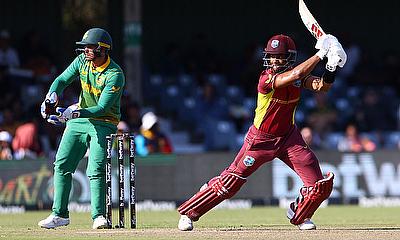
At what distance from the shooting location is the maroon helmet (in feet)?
35.1

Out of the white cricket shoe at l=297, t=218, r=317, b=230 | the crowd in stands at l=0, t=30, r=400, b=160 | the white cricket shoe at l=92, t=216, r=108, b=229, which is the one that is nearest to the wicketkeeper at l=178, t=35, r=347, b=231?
the white cricket shoe at l=297, t=218, r=317, b=230

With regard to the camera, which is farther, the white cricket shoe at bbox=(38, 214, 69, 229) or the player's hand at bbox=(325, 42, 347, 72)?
the white cricket shoe at bbox=(38, 214, 69, 229)

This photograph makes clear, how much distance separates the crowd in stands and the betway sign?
19.0 inches

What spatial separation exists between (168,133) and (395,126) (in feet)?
15.8

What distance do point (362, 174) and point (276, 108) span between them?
852 cm

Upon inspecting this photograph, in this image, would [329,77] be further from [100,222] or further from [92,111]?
[100,222]

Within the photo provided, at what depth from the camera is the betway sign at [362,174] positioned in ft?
62.0

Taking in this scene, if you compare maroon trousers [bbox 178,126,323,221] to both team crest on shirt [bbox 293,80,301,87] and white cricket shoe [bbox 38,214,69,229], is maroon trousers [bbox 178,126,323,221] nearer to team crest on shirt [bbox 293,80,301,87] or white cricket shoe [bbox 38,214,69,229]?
team crest on shirt [bbox 293,80,301,87]

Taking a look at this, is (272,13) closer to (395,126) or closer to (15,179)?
(395,126)

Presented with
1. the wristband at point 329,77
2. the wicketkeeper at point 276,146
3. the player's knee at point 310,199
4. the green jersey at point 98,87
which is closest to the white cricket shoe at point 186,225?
the wicketkeeper at point 276,146

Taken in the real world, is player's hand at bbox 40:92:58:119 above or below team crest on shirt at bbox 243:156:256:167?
above

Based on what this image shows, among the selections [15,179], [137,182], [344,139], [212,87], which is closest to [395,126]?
[344,139]

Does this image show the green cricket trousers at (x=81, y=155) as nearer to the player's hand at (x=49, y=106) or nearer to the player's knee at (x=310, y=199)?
the player's hand at (x=49, y=106)

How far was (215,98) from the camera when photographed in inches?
902
